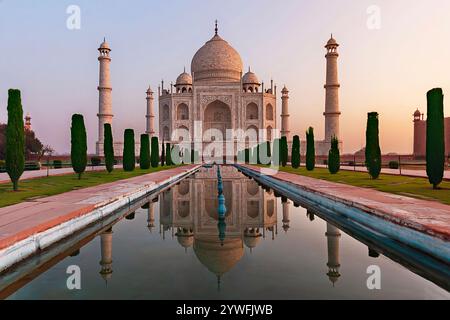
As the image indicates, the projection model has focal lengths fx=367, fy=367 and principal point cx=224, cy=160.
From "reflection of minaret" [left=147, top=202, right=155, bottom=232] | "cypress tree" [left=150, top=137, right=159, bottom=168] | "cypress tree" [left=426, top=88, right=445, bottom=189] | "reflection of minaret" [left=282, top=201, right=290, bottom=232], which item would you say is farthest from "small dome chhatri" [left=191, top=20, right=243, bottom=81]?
"reflection of minaret" [left=147, top=202, right=155, bottom=232]

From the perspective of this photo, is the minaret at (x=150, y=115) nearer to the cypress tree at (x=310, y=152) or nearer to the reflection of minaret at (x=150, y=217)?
the cypress tree at (x=310, y=152)

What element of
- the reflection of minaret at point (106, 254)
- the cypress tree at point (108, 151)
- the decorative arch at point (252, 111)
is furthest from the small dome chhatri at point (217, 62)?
the reflection of minaret at point (106, 254)

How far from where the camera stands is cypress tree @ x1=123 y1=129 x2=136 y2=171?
688 inches

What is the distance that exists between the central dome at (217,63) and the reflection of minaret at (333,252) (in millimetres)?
40008

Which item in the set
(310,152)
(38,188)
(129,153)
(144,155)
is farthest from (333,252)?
(144,155)

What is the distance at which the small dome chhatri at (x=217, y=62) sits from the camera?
1730 inches

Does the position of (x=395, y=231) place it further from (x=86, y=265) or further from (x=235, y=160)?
(x=235, y=160)

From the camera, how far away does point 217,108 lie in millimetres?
44781

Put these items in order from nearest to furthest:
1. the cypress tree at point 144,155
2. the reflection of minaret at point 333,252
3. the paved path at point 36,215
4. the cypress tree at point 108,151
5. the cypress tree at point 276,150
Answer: the reflection of minaret at point 333,252 → the paved path at point 36,215 → the cypress tree at point 108,151 → the cypress tree at point 144,155 → the cypress tree at point 276,150

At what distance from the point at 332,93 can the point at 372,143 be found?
21.4 meters

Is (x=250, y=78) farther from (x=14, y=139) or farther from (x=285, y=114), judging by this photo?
(x=14, y=139)

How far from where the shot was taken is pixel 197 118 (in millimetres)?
40844
